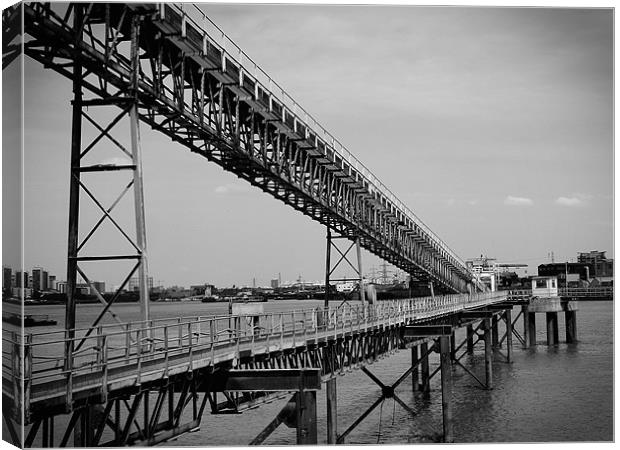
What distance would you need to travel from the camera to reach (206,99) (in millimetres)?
26750

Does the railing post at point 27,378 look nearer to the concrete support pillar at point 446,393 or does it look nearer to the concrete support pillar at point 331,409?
the concrete support pillar at point 331,409

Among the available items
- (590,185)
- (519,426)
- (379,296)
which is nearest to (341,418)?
(519,426)

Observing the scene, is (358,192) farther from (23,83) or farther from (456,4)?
(23,83)

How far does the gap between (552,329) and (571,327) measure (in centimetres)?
224

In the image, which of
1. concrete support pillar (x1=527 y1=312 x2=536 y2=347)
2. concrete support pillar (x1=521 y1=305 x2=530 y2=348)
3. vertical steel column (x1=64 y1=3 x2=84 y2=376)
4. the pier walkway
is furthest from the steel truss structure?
concrete support pillar (x1=527 y1=312 x2=536 y2=347)

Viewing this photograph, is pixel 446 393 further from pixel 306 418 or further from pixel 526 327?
pixel 526 327

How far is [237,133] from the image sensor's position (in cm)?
2794

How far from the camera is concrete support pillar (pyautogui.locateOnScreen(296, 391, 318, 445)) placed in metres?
19.9

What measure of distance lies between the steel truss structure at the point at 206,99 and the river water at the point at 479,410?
646cm

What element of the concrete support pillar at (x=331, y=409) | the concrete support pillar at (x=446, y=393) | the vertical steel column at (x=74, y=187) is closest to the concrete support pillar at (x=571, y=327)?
the concrete support pillar at (x=446, y=393)

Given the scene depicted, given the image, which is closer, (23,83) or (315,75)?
(23,83)

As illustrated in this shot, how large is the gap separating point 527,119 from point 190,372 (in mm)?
13485

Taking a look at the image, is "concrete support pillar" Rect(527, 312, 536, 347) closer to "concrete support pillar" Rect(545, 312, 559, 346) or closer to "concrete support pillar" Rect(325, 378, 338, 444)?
"concrete support pillar" Rect(545, 312, 559, 346)

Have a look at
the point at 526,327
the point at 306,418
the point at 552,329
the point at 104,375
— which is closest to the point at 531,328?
the point at 552,329
